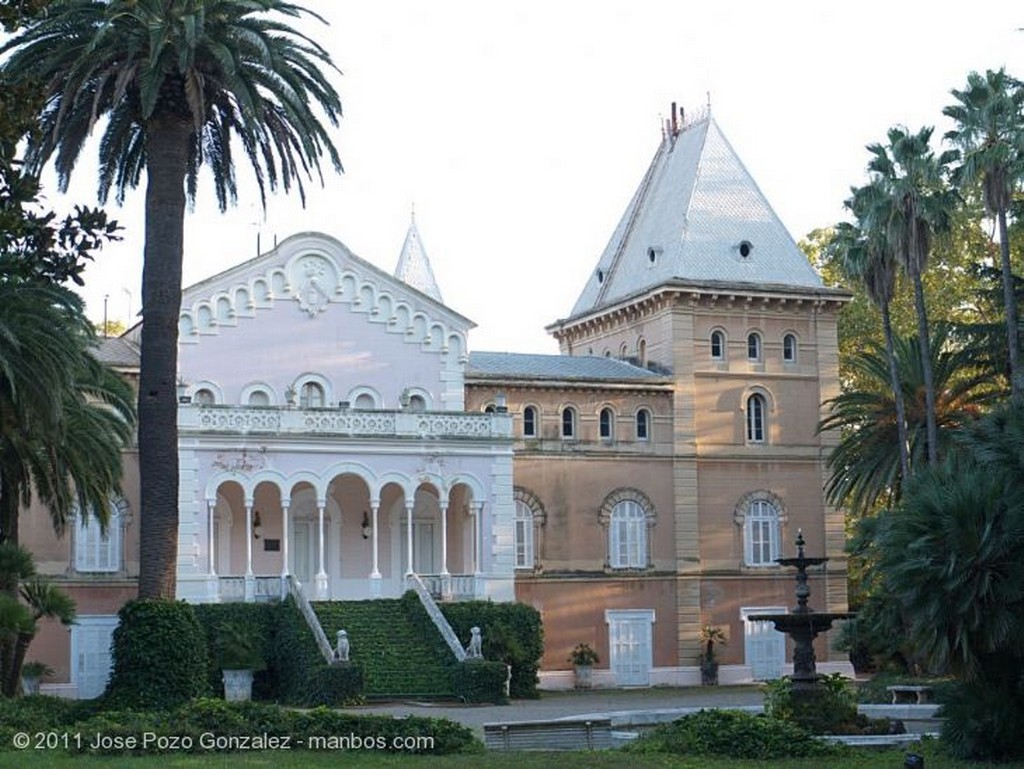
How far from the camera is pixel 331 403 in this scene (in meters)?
44.5

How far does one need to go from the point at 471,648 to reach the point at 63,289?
47.7 feet

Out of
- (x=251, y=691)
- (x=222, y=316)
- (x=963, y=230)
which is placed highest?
(x=963, y=230)

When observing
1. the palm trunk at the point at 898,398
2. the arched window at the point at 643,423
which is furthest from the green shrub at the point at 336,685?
the palm trunk at the point at 898,398

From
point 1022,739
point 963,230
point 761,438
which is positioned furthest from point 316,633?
point 963,230

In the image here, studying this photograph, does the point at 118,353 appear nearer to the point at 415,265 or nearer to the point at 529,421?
the point at 529,421

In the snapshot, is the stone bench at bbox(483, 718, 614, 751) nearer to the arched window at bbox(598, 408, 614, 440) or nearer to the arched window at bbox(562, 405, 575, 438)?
the arched window at bbox(562, 405, 575, 438)

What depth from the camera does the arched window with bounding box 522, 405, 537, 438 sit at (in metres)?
47.1

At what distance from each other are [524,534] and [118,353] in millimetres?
12278

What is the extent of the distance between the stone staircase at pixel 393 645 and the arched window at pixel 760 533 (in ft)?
39.2

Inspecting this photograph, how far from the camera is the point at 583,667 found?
4553cm

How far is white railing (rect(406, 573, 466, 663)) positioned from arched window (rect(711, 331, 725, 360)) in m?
12.3

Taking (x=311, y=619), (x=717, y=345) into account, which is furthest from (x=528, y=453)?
(x=311, y=619)

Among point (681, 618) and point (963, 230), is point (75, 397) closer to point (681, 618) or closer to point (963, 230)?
point (681, 618)

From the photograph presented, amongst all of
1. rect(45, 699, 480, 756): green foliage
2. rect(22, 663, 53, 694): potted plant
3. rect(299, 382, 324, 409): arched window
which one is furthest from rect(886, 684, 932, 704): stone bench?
rect(22, 663, 53, 694): potted plant
